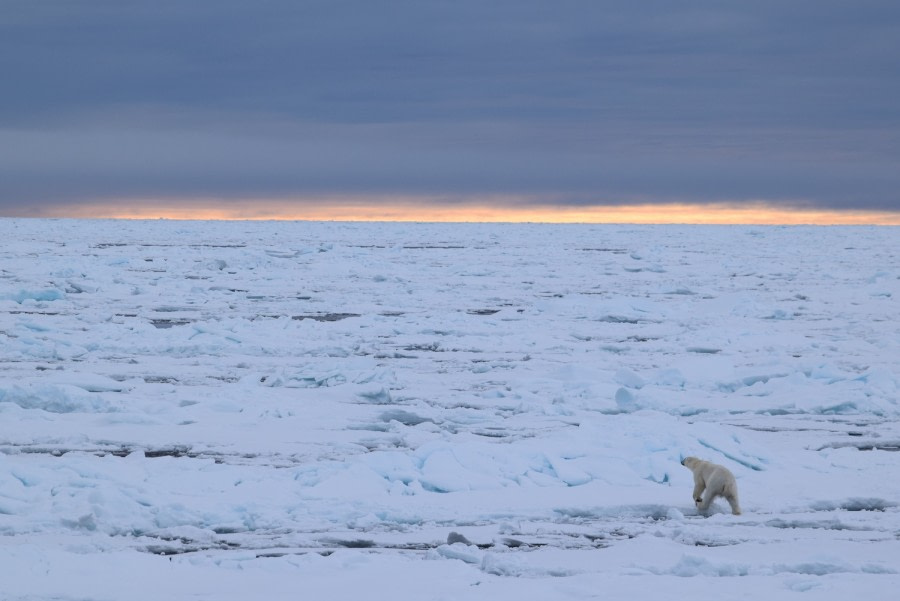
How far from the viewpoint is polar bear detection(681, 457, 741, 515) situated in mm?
4715

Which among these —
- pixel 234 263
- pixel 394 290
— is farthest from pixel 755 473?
pixel 234 263

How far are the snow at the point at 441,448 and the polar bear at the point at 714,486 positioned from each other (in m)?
0.08

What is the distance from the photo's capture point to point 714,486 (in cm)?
473

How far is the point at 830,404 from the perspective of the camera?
280 inches

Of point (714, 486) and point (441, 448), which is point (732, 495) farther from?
point (441, 448)

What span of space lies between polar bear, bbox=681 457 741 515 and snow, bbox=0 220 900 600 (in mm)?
80

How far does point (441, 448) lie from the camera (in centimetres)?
566

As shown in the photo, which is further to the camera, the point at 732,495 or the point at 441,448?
the point at 441,448

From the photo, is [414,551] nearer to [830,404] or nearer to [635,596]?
A: [635,596]

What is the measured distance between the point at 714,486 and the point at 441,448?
156cm

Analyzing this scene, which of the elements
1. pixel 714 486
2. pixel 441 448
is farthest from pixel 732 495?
pixel 441 448

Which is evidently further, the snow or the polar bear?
the polar bear

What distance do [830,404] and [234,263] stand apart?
13887mm

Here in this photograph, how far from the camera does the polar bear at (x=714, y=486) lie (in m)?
4.71
